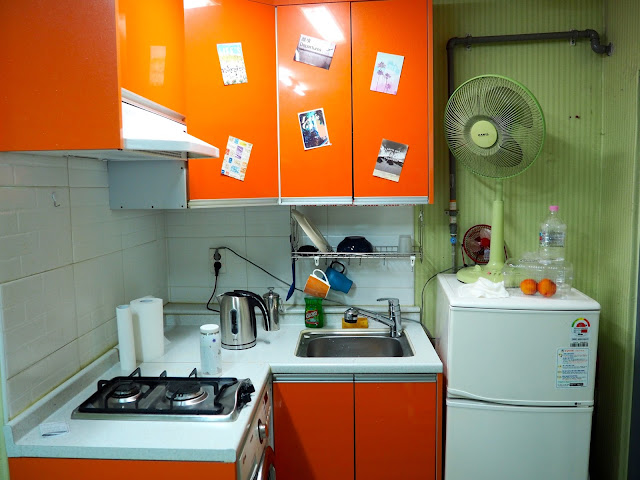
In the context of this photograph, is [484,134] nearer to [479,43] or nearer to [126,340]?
[479,43]

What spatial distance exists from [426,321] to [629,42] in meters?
1.55

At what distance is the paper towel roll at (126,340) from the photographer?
6.12 feet

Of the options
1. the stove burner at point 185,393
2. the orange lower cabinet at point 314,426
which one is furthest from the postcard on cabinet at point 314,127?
the stove burner at point 185,393

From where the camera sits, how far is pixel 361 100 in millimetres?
2096

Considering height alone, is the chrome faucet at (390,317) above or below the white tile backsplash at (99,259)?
below

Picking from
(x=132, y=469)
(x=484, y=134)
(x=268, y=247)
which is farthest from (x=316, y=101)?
(x=132, y=469)

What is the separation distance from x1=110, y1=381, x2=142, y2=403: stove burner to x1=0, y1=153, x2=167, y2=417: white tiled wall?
19 cm

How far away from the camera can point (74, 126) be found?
1.33 m

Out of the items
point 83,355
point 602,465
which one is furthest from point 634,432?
point 83,355

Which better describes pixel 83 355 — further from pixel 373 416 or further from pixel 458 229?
pixel 458 229

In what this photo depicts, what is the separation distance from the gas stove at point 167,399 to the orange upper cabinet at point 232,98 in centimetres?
72

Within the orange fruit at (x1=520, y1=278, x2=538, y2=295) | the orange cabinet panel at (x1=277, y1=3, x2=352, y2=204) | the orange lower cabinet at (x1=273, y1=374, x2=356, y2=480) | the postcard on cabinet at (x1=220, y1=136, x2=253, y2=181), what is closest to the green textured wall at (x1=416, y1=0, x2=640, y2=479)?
the orange fruit at (x1=520, y1=278, x2=538, y2=295)

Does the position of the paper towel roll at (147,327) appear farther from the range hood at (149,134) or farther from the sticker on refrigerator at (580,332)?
the sticker on refrigerator at (580,332)

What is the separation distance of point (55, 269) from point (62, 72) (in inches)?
26.4
